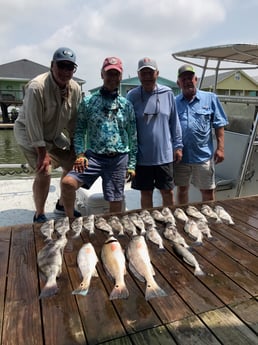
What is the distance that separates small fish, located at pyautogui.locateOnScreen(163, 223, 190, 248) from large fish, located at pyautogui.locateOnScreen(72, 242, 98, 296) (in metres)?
0.68

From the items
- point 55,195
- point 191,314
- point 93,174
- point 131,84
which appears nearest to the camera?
point 191,314

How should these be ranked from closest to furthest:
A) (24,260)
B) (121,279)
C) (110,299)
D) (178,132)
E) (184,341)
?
(184,341) < (110,299) < (121,279) < (24,260) < (178,132)

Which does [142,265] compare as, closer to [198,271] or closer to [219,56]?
[198,271]

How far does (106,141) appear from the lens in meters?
3.24

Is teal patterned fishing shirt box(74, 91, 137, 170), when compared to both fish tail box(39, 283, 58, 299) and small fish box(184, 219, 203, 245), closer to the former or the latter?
small fish box(184, 219, 203, 245)

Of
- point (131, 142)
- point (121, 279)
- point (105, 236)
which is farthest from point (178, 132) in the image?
point (121, 279)

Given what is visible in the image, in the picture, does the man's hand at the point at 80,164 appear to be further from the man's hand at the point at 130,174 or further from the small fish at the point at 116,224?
the small fish at the point at 116,224

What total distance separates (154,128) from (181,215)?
3.36 feet

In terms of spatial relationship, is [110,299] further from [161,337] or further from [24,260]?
[24,260]

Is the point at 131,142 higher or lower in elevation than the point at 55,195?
higher

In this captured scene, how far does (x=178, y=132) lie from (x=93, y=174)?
1124 mm

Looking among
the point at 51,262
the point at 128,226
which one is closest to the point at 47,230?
the point at 51,262

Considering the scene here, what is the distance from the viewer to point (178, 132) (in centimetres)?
358

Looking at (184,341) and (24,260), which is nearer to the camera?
(184,341)
